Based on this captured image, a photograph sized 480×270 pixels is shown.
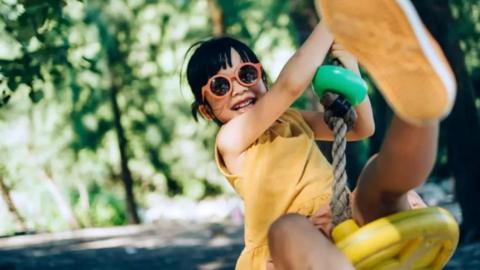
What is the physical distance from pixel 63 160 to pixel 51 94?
2.73 meters

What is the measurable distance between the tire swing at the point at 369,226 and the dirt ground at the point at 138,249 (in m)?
5.22

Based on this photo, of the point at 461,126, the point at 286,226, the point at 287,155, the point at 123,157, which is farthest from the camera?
the point at 123,157

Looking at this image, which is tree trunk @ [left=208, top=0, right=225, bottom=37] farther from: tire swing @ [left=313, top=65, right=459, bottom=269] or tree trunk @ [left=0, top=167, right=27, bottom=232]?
tire swing @ [left=313, top=65, right=459, bottom=269]

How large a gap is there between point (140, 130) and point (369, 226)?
16.1m

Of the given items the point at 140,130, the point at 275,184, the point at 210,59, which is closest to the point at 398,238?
the point at 275,184

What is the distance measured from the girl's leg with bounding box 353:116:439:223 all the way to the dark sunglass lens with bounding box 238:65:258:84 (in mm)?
693

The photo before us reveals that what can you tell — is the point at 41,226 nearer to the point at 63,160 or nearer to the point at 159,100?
the point at 63,160

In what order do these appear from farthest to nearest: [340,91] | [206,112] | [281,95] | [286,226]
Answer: [206,112] < [281,95] < [340,91] < [286,226]

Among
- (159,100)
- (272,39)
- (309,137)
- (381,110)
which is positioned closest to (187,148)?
(159,100)

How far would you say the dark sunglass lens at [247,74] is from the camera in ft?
10.2

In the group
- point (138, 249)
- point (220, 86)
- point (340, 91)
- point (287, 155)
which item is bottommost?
point (138, 249)

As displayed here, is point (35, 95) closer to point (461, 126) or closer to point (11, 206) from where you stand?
point (461, 126)

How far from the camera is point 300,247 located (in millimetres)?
2463

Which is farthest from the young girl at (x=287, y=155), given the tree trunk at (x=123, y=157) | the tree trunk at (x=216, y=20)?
the tree trunk at (x=123, y=157)
